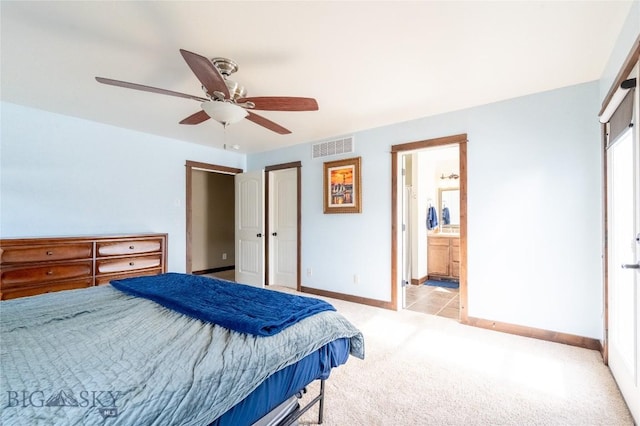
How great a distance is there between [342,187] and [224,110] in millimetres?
2323

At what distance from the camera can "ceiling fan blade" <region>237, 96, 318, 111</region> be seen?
1982 mm

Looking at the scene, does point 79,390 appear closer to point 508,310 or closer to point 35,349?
→ point 35,349

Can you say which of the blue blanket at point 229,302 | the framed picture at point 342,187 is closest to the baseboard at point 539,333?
the framed picture at point 342,187

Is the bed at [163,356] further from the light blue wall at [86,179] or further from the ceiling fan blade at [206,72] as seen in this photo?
the light blue wall at [86,179]

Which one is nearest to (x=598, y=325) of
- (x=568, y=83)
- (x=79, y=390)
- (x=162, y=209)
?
(x=568, y=83)

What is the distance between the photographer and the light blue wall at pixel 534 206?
2.53m

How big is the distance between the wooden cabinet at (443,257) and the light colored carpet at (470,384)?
2.35 metres

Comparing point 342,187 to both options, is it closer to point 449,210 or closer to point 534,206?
point 534,206

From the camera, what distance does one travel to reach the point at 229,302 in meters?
1.69

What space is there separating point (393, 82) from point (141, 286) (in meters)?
2.57

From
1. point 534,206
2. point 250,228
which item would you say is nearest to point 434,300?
point 534,206

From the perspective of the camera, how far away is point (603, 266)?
93.9 inches

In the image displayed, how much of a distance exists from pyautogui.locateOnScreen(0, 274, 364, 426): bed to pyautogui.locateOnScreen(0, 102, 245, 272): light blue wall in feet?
6.32

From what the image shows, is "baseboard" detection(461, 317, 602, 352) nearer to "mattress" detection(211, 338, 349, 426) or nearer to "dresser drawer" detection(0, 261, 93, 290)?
"mattress" detection(211, 338, 349, 426)
